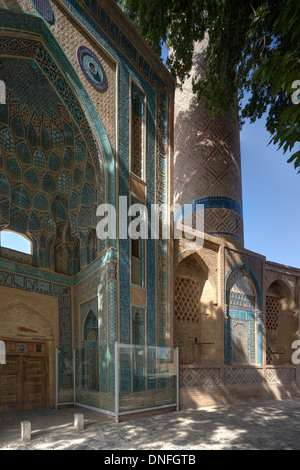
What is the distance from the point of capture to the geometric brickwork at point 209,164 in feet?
37.9

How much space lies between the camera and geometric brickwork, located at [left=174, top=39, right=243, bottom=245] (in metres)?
11.5

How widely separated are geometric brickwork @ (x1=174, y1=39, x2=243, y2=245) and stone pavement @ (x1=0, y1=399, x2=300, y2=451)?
5699 millimetres

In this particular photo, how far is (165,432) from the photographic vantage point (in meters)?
5.63

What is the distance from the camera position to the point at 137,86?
8.20 m

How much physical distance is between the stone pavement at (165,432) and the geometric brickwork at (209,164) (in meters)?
5.70

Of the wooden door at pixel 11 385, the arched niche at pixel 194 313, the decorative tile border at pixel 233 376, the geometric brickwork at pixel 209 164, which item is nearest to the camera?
the wooden door at pixel 11 385

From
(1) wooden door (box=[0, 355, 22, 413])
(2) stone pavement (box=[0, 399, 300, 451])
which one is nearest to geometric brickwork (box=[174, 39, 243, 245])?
(2) stone pavement (box=[0, 399, 300, 451])

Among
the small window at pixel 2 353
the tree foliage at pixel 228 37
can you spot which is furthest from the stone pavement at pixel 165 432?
the tree foliage at pixel 228 37

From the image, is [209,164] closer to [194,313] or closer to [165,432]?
[194,313]

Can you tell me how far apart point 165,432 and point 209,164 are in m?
8.43

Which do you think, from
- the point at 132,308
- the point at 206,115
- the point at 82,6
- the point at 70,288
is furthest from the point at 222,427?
the point at 206,115

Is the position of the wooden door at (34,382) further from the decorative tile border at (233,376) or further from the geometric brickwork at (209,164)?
the geometric brickwork at (209,164)

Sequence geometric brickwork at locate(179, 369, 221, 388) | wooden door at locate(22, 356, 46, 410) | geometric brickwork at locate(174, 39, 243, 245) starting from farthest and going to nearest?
geometric brickwork at locate(174, 39, 243, 245) < geometric brickwork at locate(179, 369, 221, 388) < wooden door at locate(22, 356, 46, 410)

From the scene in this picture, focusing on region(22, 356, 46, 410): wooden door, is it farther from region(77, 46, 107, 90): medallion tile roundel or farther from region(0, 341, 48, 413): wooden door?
region(77, 46, 107, 90): medallion tile roundel
